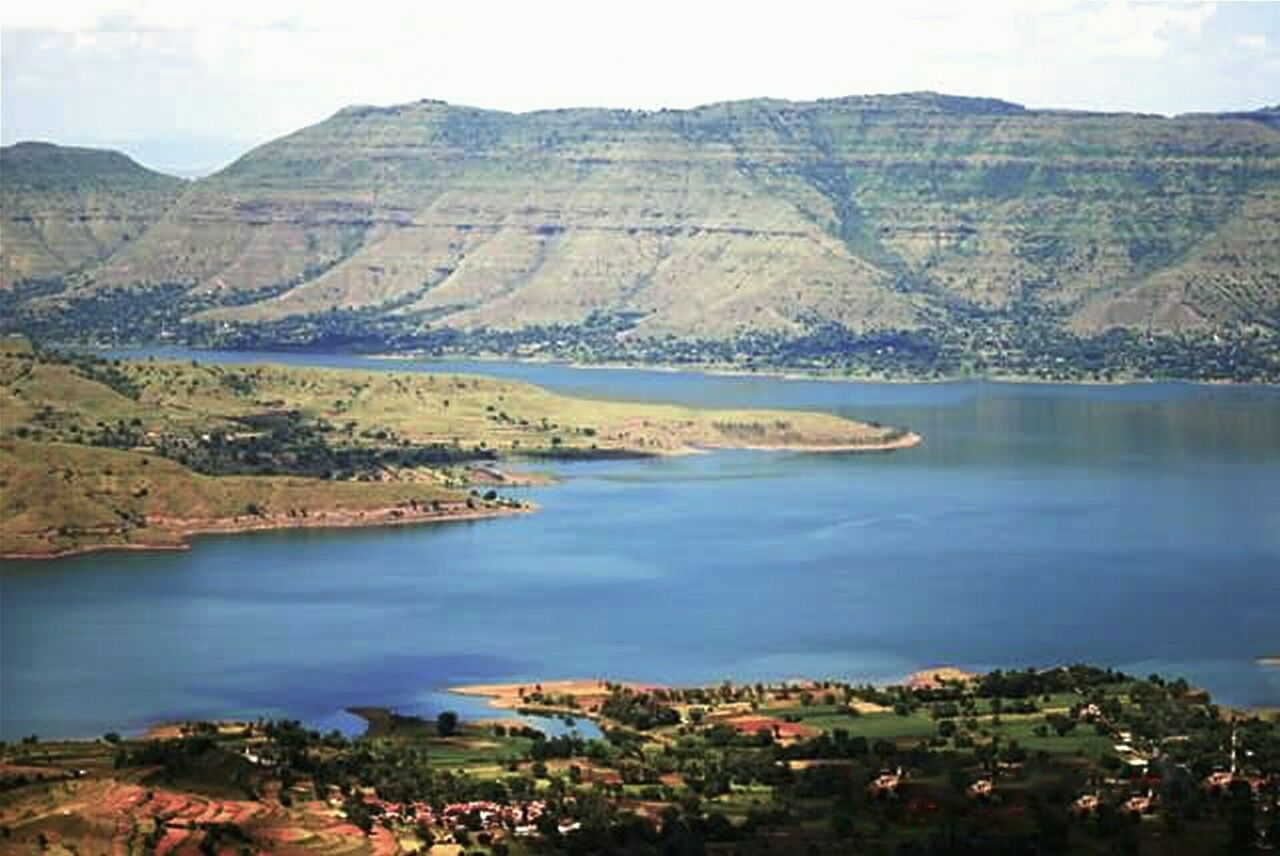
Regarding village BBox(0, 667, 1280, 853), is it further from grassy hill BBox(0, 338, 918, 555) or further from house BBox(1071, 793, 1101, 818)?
grassy hill BBox(0, 338, 918, 555)

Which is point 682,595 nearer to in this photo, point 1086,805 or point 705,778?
point 705,778

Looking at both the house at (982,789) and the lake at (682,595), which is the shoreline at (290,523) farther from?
the house at (982,789)

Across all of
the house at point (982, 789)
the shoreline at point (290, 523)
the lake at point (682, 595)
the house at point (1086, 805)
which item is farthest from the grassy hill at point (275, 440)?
the house at point (1086, 805)

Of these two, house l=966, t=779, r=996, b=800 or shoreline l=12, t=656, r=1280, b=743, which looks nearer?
house l=966, t=779, r=996, b=800

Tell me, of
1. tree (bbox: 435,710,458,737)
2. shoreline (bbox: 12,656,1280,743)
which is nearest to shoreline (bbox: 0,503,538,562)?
shoreline (bbox: 12,656,1280,743)

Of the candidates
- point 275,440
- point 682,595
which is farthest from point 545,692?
point 275,440
